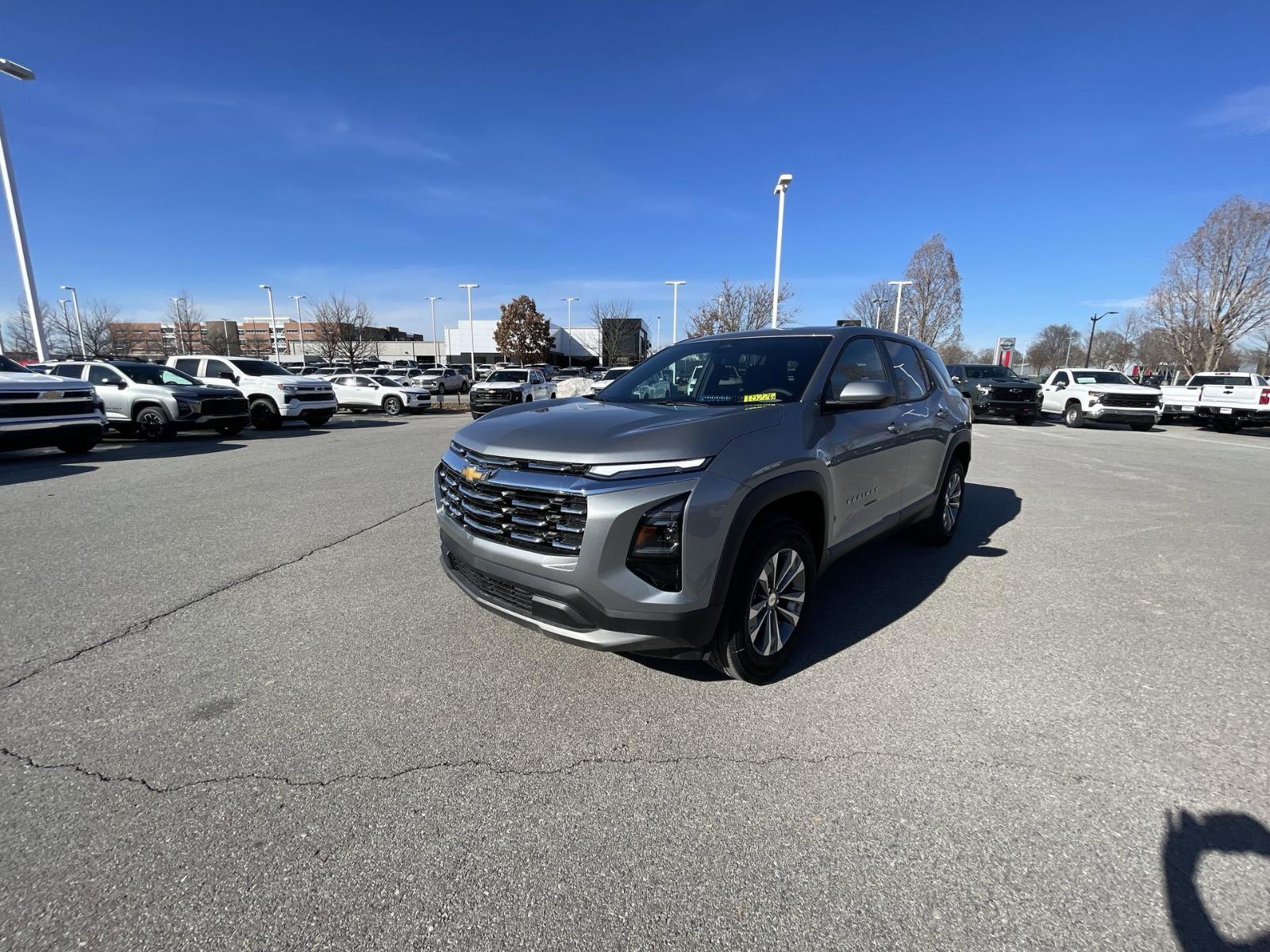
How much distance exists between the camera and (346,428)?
54.9ft

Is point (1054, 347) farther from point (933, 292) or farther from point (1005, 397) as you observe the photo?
point (1005, 397)

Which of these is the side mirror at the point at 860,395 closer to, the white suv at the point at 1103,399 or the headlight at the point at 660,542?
the headlight at the point at 660,542

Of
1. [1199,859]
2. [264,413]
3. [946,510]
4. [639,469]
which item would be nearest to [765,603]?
[639,469]

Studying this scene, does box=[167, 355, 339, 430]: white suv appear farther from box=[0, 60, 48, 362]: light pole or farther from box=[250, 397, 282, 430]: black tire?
box=[0, 60, 48, 362]: light pole

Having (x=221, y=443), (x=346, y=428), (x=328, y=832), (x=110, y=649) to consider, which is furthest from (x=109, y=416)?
(x=328, y=832)

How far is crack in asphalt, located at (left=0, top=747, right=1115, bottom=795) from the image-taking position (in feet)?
7.43

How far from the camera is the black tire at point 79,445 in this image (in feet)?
32.6

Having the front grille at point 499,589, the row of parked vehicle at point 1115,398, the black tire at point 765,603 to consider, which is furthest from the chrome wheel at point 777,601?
the row of parked vehicle at point 1115,398

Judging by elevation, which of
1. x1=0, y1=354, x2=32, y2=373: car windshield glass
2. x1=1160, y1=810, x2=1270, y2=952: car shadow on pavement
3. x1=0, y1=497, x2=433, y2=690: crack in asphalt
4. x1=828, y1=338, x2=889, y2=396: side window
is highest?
x1=828, y1=338, x2=889, y2=396: side window

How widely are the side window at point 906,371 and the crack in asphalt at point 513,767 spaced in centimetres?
261

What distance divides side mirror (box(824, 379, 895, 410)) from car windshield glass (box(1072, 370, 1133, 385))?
67.0 ft

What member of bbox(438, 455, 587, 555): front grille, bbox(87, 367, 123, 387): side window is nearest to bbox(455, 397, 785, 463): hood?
bbox(438, 455, 587, 555): front grille

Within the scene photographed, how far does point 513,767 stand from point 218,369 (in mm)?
17695

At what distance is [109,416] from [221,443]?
7.46 ft
